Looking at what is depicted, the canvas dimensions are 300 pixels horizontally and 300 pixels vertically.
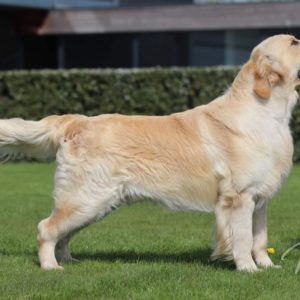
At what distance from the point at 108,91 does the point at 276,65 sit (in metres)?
12.4

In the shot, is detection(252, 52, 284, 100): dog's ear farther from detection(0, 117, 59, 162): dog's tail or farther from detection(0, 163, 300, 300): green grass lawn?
detection(0, 117, 59, 162): dog's tail

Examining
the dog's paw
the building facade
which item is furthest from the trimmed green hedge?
the dog's paw

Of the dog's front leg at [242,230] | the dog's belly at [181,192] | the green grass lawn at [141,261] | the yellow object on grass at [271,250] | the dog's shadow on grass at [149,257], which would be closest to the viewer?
the green grass lawn at [141,261]

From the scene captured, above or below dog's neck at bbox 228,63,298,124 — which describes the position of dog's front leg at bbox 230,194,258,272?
below

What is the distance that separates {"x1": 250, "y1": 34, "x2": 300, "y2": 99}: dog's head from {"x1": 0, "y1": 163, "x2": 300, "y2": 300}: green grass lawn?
167cm

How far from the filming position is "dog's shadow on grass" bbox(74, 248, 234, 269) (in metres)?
7.54

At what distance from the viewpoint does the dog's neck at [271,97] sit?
7.17 metres

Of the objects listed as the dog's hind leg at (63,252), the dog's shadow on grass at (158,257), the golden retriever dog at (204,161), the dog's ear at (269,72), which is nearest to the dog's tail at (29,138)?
the golden retriever dog at (204,161)

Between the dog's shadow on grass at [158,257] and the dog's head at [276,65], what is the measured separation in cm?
168

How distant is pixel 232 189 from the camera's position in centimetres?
704

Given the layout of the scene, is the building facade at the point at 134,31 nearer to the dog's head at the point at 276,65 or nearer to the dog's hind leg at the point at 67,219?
the dog's head at the point at 276,65

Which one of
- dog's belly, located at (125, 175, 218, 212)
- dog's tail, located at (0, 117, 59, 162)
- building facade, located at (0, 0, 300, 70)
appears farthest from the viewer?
building facade, located at (0, 0, 300, 70)

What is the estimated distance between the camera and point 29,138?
7453mm

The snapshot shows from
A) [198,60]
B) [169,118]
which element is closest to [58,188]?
[169,118]
